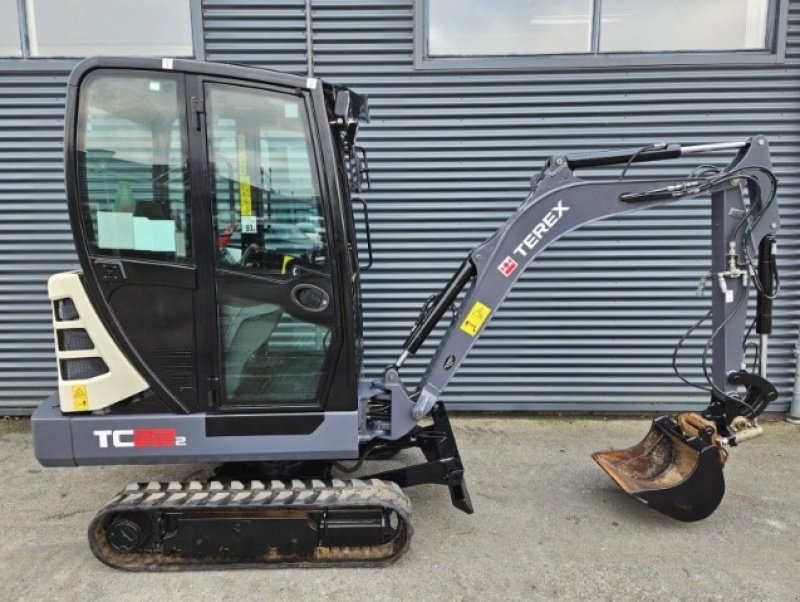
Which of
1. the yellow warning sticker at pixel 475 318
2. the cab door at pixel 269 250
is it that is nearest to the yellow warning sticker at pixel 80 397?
the cab door at pixel 269 250

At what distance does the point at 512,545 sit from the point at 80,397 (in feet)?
7.93

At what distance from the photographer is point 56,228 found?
4.79 m

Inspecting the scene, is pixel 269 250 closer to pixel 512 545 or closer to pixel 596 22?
pixel 512 545

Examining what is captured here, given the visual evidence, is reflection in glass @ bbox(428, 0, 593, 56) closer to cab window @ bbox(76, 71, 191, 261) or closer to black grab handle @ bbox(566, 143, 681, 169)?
black grab handle @ bbox(566, 143, 681, 169)

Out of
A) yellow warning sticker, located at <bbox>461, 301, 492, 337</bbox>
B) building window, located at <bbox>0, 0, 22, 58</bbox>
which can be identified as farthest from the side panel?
building window, located at <bbox>0, 0, 22, 58</bbox>

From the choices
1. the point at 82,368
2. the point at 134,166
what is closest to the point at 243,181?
the point at 134,166

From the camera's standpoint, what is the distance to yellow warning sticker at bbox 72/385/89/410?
273cm

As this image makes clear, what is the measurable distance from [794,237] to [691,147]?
97.9 inches

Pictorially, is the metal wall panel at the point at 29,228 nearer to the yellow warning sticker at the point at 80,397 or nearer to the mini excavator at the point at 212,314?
the mini excavator at the point at 212,314

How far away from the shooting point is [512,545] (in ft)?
10.0

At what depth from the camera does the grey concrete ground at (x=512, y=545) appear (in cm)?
269

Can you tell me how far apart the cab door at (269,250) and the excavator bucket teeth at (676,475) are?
6.42 feet

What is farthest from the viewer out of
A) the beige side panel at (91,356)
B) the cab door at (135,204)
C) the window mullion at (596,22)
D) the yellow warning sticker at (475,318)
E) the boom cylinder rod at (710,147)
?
the window mullion at (596,22)

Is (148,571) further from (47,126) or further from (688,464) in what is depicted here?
(47,126)
